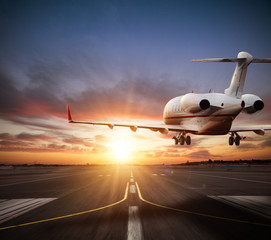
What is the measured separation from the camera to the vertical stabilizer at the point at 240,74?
21.0 metres

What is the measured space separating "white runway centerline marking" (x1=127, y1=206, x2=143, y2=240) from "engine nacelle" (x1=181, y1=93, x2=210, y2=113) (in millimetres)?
14117

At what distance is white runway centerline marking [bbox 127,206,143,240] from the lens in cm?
583

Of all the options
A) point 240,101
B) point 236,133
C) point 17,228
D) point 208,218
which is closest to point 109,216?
point 17,228

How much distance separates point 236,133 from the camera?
79.0 ft

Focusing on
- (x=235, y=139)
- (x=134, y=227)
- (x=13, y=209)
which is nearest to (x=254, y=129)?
(x=235, y=139)

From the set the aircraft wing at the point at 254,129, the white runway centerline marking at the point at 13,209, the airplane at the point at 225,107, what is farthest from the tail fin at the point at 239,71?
the white runway centerline marking at the point at 13,209

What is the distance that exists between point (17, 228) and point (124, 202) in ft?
16.9

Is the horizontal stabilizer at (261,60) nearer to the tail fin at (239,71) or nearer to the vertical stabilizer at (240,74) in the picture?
the tail fin at (239,71)

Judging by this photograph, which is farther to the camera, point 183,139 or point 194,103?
point 183,139

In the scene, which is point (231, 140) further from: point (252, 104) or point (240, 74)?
point (240, 74)

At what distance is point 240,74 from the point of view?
69.4ft

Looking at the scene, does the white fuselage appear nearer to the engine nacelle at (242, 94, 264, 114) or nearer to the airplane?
the airplane

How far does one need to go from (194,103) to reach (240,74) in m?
5.51

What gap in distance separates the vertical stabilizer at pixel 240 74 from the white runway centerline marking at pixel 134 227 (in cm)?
1701
